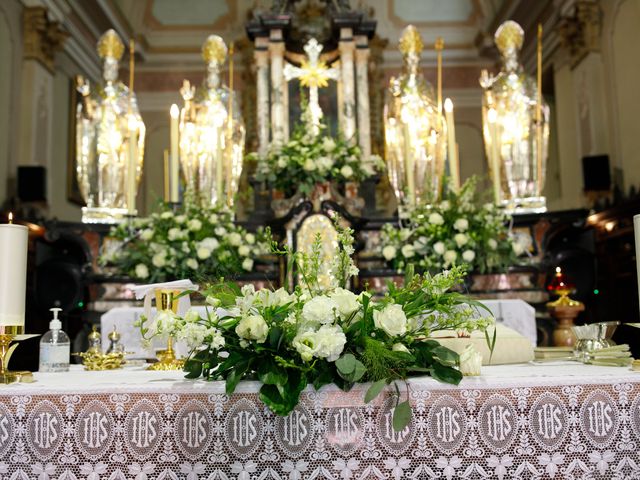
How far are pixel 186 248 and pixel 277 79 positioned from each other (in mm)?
2562

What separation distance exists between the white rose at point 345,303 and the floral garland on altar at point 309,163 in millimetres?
3353

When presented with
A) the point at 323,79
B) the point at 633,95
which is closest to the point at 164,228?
the point at 323,79

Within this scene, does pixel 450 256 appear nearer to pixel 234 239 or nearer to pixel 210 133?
pixel 234 239

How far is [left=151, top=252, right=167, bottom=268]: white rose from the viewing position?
14.7ft

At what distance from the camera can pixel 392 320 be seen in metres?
1.47

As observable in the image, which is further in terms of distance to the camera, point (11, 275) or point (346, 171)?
point (346, 171)

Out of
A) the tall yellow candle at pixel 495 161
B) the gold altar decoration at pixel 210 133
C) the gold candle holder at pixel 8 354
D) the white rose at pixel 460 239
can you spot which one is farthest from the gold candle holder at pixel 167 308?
the gold altar decoration at pixel 210 133

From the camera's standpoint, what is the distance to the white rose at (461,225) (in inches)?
181

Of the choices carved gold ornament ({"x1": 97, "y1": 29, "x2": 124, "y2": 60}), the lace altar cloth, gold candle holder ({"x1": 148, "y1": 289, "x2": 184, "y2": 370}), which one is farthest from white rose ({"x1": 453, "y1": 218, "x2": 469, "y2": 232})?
carved gold ornament ({"x1": 97, "y1": 29, "x2": 124, "y2": 60})

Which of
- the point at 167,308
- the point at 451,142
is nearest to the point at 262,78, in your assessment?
the point at 451,142

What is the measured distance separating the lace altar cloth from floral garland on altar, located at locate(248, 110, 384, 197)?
11.3 feet

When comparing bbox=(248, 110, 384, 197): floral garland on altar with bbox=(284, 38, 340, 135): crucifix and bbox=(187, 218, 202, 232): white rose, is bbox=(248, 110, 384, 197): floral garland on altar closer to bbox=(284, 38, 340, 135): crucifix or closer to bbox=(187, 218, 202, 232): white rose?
bbox=(187, 218, 202, 232): white rose

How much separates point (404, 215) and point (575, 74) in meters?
4.49

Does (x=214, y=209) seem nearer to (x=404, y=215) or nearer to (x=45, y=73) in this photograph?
(x=404, y=215)
